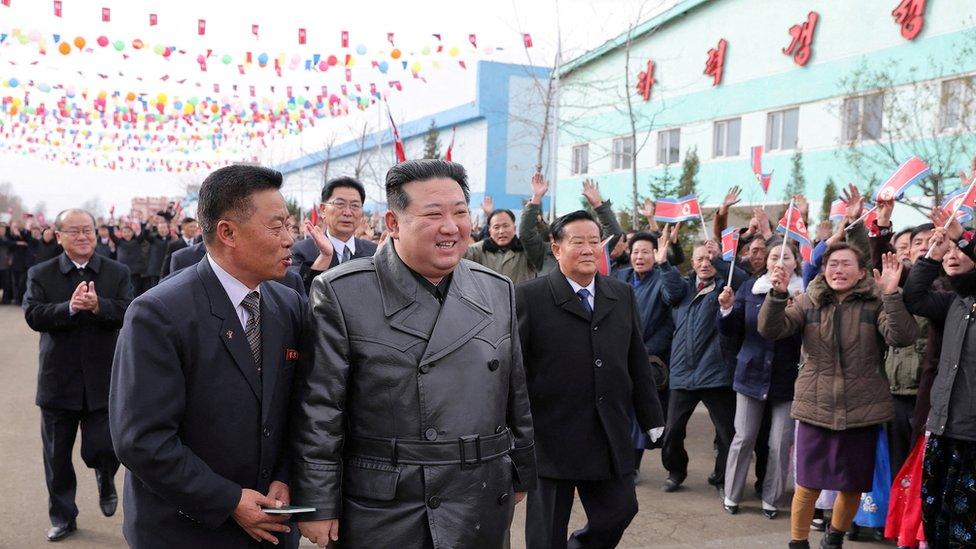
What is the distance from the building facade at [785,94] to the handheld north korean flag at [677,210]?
276 inches

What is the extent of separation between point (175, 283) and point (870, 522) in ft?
14.9

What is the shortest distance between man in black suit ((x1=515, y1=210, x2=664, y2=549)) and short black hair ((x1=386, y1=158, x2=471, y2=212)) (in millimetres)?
1337

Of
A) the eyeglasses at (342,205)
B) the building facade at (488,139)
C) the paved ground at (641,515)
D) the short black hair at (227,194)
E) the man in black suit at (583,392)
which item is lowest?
the paved ground at (641,515)

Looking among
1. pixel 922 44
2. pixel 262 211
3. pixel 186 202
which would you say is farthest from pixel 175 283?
pixel 186 202

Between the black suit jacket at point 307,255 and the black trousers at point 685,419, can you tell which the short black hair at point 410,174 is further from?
the black trousers at point 685,419

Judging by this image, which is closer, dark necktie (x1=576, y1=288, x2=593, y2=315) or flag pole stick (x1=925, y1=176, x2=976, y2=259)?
dark necktie (x1=576, y1=288, x2=593, y2=315)

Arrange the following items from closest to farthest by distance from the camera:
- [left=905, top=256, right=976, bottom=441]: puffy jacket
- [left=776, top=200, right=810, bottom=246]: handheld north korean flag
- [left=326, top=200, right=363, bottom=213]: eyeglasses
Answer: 1. [left=905, top=256, right=976, bottom=441]: puffy jacket
2. [left=326, top=200, right=363, bottom=213]: eyeglasses
3. [left=776, top=200, right=810, bottom=246]: handheld north korean flag

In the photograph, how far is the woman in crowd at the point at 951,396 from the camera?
428 cm

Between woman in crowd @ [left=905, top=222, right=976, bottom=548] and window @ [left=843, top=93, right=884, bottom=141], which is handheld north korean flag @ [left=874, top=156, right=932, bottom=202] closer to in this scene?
woman in crowd @ [left=905, top=222, right=976, bottom=548]

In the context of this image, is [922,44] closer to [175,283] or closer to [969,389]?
[969,389]

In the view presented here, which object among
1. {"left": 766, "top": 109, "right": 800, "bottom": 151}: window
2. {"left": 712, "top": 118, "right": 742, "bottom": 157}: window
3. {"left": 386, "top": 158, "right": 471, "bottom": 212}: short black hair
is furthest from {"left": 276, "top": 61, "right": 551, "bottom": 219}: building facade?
{"left": 386, "top": 158, "right": 471, "bottom": 212}: short black hair

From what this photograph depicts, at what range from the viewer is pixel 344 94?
1800 cm

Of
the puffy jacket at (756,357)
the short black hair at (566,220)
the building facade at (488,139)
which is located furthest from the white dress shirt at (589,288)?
the building facade at (488,139)

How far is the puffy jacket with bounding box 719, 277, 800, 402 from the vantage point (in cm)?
560
